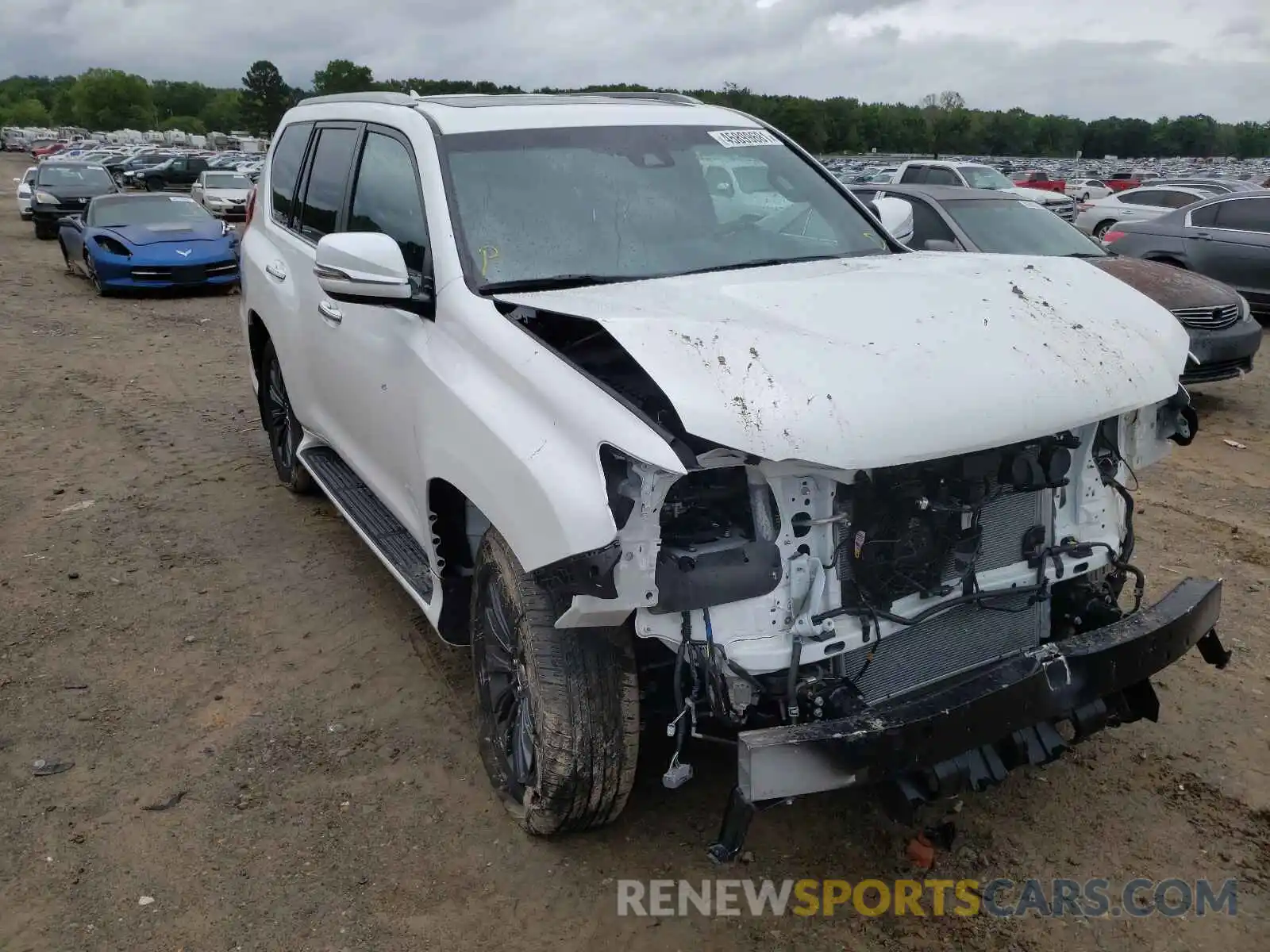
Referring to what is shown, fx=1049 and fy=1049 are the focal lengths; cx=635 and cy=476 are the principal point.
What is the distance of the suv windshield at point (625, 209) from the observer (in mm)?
3430

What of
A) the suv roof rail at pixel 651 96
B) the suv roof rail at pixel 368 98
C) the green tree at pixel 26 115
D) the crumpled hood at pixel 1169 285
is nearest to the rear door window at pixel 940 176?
the crumpled hood at pixel 1169 285

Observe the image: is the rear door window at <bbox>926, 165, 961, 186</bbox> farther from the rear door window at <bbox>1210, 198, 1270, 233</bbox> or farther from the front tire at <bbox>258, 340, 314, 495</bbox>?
the front tire at <bbox>258, 340, 314, 495</bbox>

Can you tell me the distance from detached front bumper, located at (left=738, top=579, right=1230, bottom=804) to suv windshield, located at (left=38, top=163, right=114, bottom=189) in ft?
81.7

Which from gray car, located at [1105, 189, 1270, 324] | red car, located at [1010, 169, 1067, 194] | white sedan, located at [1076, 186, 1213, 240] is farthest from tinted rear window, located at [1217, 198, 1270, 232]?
red car, located at [1010, 169, 1067, 194]

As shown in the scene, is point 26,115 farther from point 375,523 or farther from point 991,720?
point 991,720

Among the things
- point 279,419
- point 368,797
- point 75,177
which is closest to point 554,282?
point 368,797

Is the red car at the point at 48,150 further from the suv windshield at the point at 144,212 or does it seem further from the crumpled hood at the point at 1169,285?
the crumpled hood at the point at 1169,285

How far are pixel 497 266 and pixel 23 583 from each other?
329cm

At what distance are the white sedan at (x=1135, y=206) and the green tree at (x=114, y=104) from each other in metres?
147

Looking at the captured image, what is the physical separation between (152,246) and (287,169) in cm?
1048

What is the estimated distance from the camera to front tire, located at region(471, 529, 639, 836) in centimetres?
278

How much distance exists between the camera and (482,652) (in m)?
3.33

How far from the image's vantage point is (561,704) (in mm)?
2785

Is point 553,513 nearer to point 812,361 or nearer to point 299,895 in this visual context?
point 812,361
